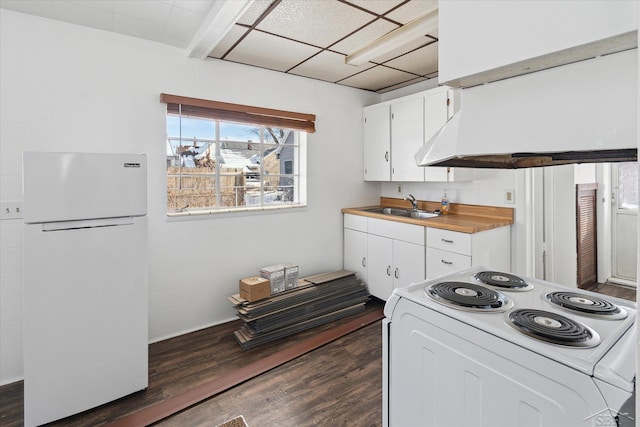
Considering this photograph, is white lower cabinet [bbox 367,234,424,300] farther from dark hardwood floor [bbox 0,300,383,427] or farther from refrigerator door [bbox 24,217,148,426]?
refrigerator door [bbox 24,217,148,426]

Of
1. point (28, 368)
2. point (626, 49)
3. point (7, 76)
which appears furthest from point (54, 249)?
point (626, 49)

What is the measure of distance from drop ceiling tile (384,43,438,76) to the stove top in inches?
82.8

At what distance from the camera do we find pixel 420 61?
9.83 ft

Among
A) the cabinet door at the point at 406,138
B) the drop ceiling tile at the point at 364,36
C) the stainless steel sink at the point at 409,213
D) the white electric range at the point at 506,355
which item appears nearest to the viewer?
the white electric range at the point at 506,355

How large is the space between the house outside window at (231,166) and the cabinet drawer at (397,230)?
0.85 metres

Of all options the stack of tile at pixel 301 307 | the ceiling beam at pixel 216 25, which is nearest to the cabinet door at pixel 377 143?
the stack of tile at pixel 301 307

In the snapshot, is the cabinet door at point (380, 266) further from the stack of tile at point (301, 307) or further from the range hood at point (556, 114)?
the range hood at point (556, 114)

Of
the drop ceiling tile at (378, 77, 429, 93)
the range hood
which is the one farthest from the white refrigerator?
the drop ceiling tile at (378, 77, 429, 93)

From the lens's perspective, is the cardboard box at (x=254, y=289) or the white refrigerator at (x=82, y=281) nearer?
the white refrigerator at (x=82, y=281)

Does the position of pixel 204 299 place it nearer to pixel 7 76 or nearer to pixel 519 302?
pixel 7 76

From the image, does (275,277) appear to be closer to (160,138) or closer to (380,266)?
(380,266)

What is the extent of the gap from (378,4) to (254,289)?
7.79 ft

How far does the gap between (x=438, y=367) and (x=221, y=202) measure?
99.0 inches

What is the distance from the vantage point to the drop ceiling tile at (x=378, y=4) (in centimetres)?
203
